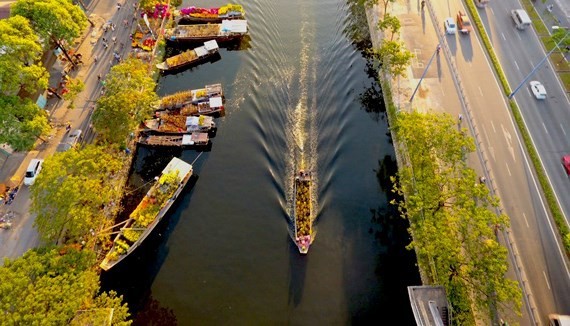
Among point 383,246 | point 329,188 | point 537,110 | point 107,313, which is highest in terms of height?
point 537,110

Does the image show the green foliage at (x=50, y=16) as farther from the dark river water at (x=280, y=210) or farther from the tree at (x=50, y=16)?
the dark river water at (x=280, y=210)

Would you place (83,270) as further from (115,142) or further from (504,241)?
(504,241)

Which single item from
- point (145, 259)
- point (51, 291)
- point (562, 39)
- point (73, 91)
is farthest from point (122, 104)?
point (562, 39)

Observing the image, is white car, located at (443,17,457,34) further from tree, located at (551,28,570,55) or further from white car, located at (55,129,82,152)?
white car, located at (55,129,82,152)

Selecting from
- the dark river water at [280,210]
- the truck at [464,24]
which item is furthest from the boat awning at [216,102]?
the truck at [464,24]

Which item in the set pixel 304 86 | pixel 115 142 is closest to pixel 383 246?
pixel 304 86
